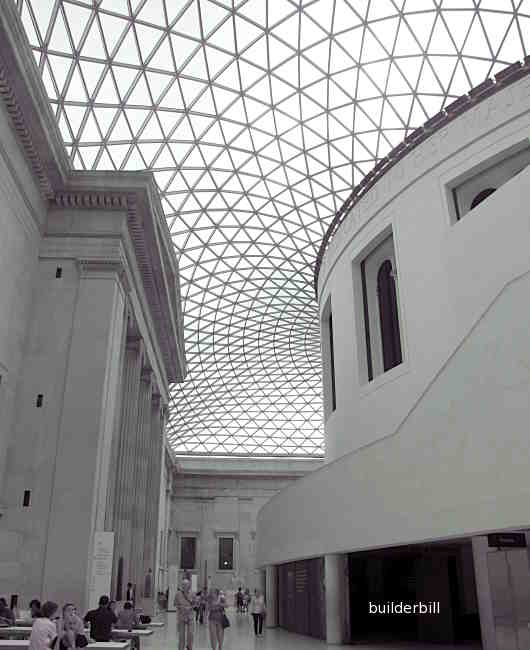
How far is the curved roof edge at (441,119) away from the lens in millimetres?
20844

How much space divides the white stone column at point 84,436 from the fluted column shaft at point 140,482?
9.91 m

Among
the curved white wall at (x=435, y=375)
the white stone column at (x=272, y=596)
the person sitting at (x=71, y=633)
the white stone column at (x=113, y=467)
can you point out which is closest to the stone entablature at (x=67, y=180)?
the white stone column at (x=113, y=467)

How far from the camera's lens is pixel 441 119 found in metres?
23.0

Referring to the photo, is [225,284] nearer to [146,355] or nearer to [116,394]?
[146,355]

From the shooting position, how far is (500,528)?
36.7ft

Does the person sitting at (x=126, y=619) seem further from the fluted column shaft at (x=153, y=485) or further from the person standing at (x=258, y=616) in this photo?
the fluted column shaft at (x=153, y=485)

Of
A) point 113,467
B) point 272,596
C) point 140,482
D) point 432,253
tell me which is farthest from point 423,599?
point 140,482

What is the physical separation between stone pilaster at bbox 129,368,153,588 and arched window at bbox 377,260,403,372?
1397 cm

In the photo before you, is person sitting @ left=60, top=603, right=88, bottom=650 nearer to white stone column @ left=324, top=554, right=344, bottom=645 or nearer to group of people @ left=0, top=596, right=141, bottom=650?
group of people @ left=0, top=596, right=141, bottom=650

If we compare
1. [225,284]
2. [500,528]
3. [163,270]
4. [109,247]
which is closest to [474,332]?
[500,528]

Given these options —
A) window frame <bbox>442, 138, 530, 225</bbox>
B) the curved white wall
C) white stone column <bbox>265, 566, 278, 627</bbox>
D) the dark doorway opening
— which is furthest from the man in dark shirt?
white stone column <bbox>265, 566, 278, 627</bbox>

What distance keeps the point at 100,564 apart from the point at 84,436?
4113mm

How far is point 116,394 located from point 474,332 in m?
15.6

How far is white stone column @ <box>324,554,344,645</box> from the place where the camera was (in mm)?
18859
